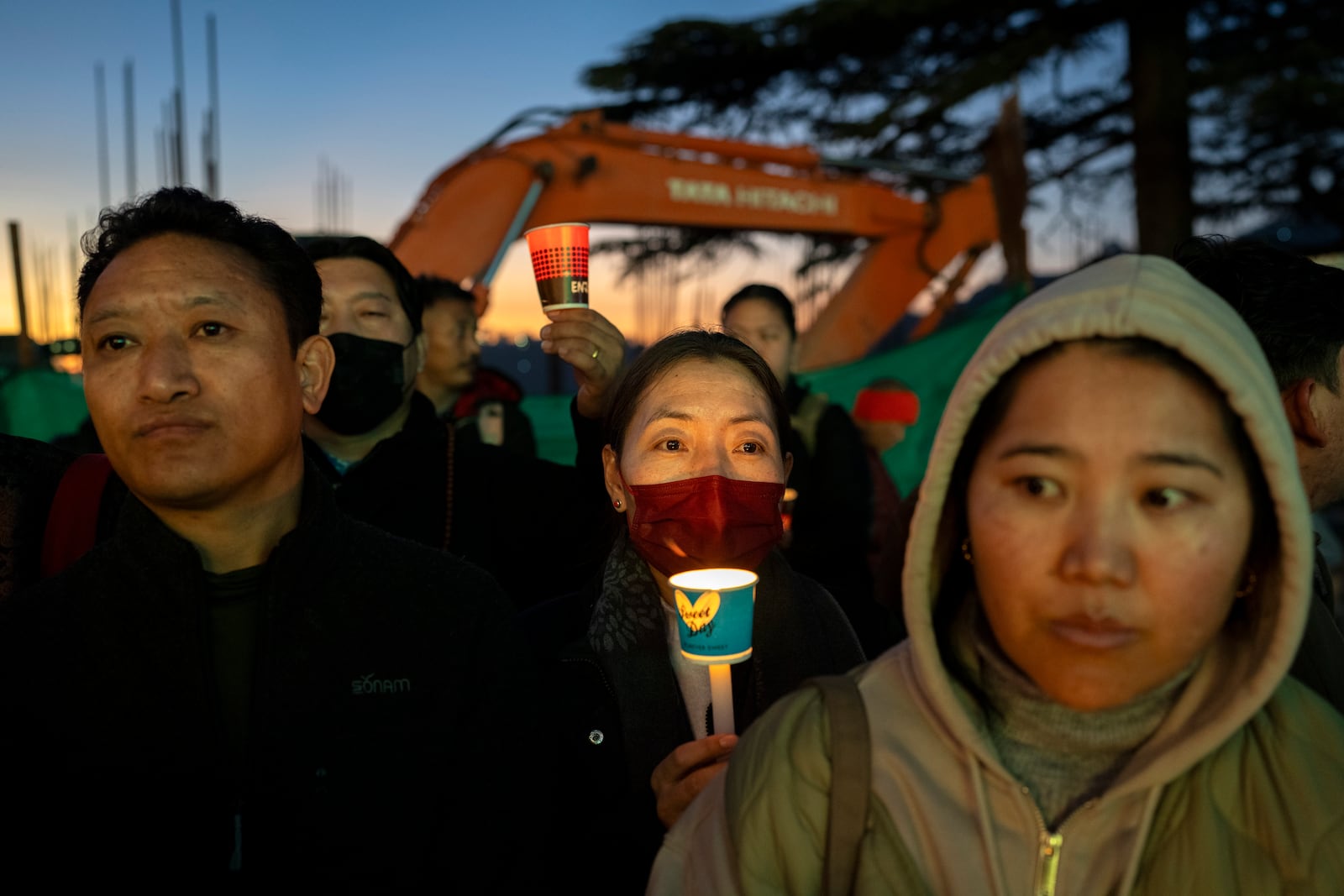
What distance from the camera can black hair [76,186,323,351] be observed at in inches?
79.7

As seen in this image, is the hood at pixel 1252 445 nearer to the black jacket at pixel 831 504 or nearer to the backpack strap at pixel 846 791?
the backpack strap at pixel 846 791

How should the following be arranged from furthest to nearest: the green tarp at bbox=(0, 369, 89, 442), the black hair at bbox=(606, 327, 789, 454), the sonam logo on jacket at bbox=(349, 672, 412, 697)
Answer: the green tarp at bbox=(0, 369, 89, 442) → the black hair at bbox=(606, 327, 789, 454) → the sonam logo on jacket at bbox=(349, 672, 412, 697)

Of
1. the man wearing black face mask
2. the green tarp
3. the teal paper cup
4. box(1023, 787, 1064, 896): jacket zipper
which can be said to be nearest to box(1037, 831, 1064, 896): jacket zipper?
box(1023, 787, 1064, 896): jacket zipper

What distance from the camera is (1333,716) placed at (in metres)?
1.44

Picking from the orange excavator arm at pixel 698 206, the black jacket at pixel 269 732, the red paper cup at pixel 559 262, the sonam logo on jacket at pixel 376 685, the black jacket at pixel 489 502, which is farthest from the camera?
the orange excavator arm at pixel 698 206

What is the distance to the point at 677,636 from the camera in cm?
230

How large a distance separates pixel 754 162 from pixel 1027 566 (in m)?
7.12

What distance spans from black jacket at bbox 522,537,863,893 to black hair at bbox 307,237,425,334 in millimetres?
1510

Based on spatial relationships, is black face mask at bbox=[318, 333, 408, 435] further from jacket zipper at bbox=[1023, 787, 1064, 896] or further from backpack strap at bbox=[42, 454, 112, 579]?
jacket zipper at bbox=[1023, 787, 1064, 896]

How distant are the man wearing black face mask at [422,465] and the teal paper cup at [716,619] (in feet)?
3.72

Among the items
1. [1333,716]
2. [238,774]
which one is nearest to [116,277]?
[238,774]

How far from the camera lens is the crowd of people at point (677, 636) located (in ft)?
4.43

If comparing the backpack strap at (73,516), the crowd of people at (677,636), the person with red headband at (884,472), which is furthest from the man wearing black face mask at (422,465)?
the person with red headband at (884,472)

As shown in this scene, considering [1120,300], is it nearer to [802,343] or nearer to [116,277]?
[116,277]
